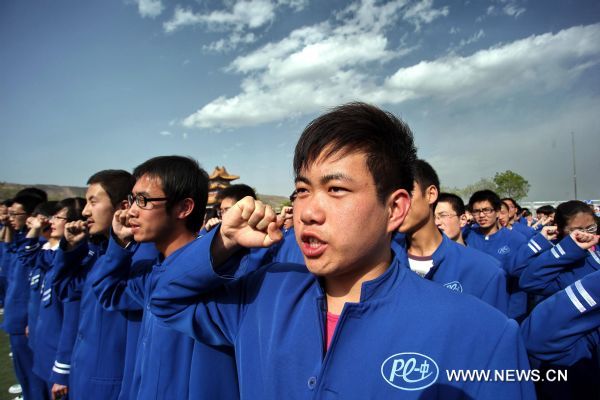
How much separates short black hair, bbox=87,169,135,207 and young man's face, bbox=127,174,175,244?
0.75 metres

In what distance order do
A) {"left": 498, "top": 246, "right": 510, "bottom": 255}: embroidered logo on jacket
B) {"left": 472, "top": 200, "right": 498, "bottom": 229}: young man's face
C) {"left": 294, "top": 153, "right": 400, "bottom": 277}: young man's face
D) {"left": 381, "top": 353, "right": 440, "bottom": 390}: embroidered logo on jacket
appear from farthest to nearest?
{"left": 472, "top": 200, "right": 498, "bottom": 229}: young man's face < {"left": 498, "top": 246, "right": 510, "bottom": 255}: embroidered logo on jacket < {"left": 294, "top": 153, "right": 400, "bottom": 277}: young man's face < {"left": 381, "top": 353, "right": 440, "bottom": 390}: embroidered logo on jacket

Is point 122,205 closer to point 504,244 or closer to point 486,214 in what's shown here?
point 504,244

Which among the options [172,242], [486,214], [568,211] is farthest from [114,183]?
[486,214]

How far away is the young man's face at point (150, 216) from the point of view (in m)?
2.33

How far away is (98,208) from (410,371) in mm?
2887

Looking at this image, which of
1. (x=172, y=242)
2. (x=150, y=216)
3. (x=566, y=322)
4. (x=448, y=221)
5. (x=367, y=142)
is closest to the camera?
(x=367, y=142)

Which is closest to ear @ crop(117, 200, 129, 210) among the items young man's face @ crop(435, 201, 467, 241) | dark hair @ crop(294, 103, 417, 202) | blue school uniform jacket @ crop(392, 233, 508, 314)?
dark hair @ crop(294, 103, 417, 202)

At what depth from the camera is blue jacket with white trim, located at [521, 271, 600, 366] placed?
172 cm

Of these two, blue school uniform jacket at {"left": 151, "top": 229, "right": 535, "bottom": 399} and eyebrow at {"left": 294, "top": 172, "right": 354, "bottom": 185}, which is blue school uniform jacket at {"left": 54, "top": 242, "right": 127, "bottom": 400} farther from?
eyebrow at {"left": 294, "top": 172, "right": 354, "bottom": 185}

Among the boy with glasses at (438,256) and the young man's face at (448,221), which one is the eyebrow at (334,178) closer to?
the boy with glasses at (438,256)

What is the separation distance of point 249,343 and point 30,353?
4883mm

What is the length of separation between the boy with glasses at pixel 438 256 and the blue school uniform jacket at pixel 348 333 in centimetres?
119

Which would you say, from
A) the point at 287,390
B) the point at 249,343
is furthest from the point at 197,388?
the point at 287,390

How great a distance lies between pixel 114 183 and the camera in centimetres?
307
